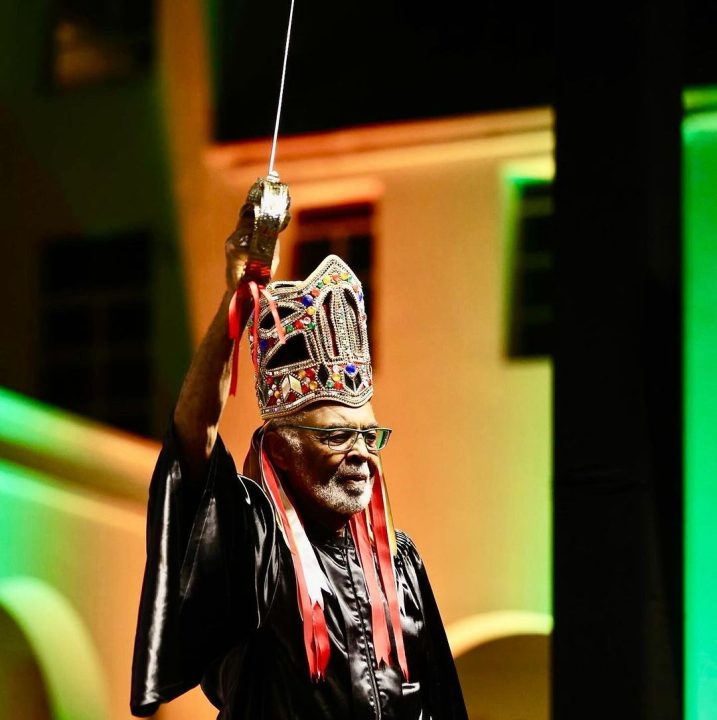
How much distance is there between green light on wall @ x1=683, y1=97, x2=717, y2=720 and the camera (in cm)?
406

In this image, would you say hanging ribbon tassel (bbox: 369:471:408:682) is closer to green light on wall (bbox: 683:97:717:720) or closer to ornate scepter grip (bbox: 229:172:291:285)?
ornate scepter grip (bbox: 229:172:291:285)

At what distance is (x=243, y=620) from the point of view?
2.70 metres

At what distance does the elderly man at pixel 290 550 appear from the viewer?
257 centimetres

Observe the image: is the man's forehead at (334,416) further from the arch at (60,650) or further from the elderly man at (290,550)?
the arch at (60,650)

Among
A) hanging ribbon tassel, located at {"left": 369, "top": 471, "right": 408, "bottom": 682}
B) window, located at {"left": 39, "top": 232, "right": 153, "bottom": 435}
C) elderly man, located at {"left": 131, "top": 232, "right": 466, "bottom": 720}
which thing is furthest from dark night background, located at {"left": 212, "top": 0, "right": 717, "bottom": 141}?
hanging ribbon tassel, located at {"left": 369, "top": 471, "right": 408, "bottom": 682}

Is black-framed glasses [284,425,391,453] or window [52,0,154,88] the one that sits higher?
window [52,0,154,88]

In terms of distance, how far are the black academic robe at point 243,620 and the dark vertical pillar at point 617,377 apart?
970mm

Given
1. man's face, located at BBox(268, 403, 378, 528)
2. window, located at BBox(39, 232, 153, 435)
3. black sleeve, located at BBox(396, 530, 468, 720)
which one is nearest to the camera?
man's face, located at BBox(268, 403, 378, 528)

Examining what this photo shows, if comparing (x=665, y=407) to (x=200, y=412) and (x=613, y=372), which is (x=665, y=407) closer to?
(x=613, y=372)

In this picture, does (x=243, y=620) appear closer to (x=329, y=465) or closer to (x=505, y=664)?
(x=329, y=465)

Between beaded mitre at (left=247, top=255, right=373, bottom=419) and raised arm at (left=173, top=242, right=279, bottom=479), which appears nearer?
raised arm at (left=173, top=242, right=279, bottom=479)

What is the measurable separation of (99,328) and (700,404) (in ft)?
6.08

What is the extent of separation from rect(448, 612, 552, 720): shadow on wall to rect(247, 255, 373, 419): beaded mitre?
5.00ft

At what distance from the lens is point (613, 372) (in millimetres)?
3814
